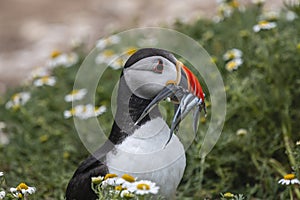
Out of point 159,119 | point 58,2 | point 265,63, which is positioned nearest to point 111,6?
point 58,2

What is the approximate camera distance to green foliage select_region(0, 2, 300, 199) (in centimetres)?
420

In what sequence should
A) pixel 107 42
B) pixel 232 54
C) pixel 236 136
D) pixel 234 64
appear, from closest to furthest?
1. pixel 236 136
2. pixel 234 64
3. pixel 232 54
4. pixel 107 42

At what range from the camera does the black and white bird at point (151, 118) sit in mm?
3055

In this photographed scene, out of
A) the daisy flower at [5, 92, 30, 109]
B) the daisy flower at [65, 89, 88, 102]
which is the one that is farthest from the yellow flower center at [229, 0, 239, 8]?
the daisy flower at [5, 92, 30, 109]

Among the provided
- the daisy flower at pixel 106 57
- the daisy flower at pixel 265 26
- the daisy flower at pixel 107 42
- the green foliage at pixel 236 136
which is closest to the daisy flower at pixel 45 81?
the green foliage at pixel 236 136

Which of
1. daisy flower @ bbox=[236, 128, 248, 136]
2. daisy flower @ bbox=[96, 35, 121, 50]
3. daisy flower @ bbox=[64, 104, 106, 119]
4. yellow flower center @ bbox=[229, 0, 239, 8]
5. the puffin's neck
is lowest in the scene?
the puffin's neck

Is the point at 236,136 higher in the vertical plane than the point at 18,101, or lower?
lower

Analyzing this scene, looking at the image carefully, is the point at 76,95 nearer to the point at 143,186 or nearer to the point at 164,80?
the point at 164,80

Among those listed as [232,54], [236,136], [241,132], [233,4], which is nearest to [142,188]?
[241,132]

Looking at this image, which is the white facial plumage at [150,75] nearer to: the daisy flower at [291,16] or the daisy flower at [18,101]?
the daisy flower at [18,101]

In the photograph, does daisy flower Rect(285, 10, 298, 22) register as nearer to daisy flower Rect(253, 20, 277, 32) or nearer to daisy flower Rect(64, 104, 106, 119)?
daisy flower Rect(253, 20, 277, 32)

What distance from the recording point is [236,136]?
14.4 ft

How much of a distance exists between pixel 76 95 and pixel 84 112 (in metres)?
0.38

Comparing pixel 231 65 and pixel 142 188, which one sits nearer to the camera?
pixel 142 188
